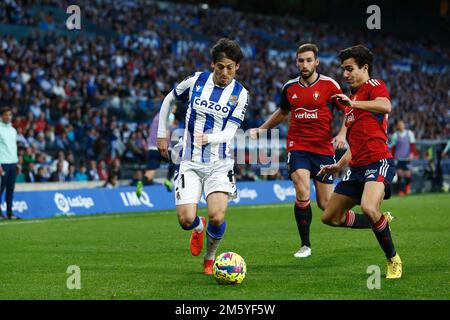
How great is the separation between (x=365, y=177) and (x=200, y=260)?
8.67 feet

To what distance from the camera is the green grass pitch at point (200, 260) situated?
27.2 ft

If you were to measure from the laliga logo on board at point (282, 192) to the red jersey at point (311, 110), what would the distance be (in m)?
14.5

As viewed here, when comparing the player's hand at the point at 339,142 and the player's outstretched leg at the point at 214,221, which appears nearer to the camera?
the player's outstretched leg at the point at 214,221

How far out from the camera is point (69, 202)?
20.9m

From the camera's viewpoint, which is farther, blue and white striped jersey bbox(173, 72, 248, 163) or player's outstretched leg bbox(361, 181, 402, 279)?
blue and white striped jersey bbox(173, 72, 248, 163)

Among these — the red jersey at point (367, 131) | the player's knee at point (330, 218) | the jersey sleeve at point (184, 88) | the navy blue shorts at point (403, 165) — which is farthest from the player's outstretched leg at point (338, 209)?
the navy blue shorts at point (403, 165)

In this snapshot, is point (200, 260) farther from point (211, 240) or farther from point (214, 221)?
point (214, 221)

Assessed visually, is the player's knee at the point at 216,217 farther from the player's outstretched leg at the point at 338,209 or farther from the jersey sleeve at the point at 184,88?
the jersey sleeve at the point at 184,88

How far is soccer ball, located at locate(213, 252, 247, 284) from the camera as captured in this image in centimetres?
877

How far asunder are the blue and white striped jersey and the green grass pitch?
4.55ft

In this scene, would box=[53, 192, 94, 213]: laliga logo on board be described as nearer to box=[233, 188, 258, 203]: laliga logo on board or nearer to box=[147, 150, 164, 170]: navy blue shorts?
box=[147, 150, 164, 170]: navy blue shorts

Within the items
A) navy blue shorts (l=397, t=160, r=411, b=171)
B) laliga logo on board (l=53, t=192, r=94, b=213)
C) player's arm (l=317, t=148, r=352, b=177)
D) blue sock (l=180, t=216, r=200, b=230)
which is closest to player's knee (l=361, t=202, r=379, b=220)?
player's arm (l=317, t=148, r=352, b=177)

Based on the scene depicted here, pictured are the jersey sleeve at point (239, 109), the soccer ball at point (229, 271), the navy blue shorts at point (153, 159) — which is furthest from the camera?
the navy blue shorts at point (153, 159)

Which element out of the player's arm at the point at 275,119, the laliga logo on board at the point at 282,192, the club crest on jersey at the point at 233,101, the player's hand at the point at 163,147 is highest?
the club crest on jersey at the point at 233,101
